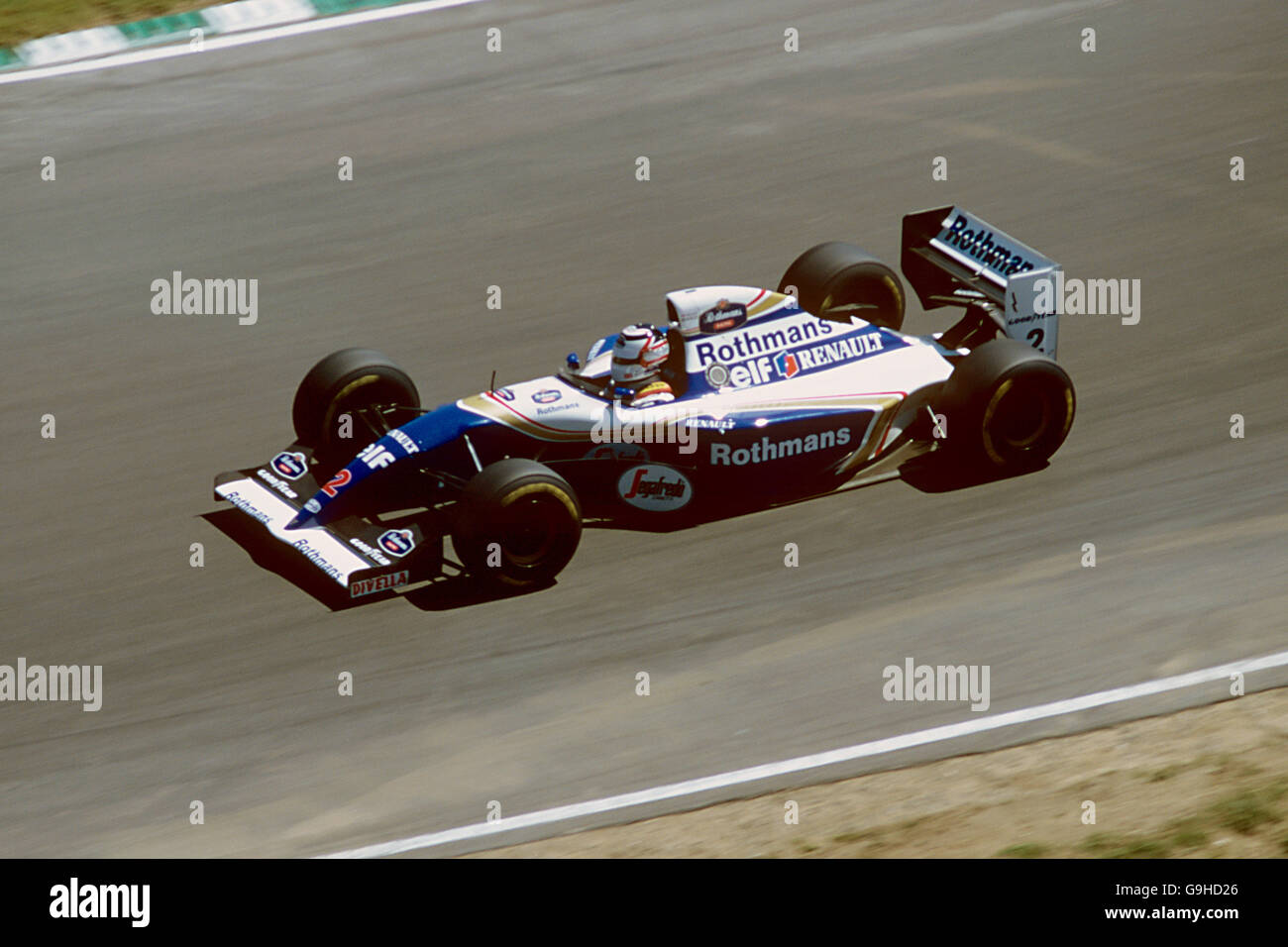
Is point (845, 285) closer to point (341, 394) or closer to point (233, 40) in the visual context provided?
point (341, 394)

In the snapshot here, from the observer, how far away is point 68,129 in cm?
2002

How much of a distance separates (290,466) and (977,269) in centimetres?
519

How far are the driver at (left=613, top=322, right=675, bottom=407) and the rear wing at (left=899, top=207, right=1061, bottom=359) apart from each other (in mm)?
→ 2650

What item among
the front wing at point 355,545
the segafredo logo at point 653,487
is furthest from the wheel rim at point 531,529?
the segafredo logo at point 653,487

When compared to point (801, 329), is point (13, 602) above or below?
below

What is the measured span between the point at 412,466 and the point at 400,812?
8.36ft

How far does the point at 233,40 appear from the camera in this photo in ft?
71.3

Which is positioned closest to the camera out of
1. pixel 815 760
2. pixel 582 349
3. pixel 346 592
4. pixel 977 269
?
pixel 815 760

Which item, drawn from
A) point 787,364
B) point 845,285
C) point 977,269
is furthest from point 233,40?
point 787,364

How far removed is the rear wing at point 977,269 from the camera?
42.7 feet

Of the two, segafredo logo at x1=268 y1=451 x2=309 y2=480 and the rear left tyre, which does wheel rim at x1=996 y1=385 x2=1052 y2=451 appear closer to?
the rear left tyre

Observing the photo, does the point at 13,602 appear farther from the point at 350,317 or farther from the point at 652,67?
the point at 652,67

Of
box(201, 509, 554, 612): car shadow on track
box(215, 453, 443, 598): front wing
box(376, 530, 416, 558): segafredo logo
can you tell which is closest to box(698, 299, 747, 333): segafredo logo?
box(201, 509, 554, 612): car shadow on track

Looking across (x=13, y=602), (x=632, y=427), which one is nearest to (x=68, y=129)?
(x=13, y=602)
